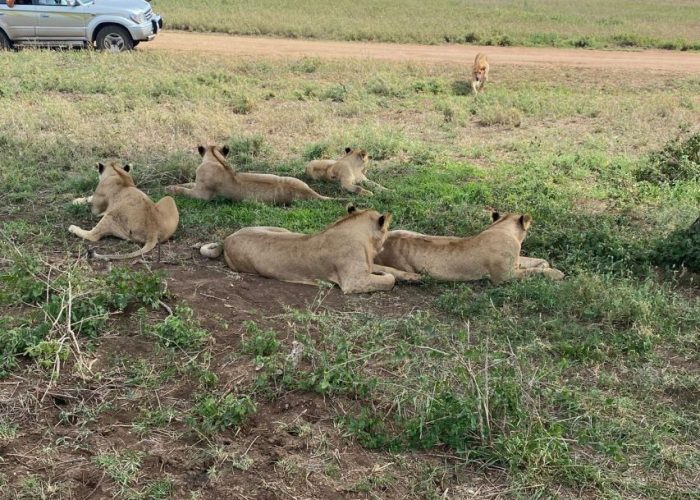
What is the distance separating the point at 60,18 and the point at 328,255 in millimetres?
15171

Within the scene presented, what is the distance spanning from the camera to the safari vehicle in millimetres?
18531

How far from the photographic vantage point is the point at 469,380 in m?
4.50

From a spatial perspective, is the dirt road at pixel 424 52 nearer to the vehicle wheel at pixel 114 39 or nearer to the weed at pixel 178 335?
the vehicle wheel at pixel 114 39

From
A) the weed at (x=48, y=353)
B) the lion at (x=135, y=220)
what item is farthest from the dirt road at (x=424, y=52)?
the weed at (x=48, y=353)

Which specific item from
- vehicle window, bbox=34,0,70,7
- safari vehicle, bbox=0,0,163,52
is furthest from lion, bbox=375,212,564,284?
vehicle window, bbox=34,0,70,7

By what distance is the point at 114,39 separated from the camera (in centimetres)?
1914

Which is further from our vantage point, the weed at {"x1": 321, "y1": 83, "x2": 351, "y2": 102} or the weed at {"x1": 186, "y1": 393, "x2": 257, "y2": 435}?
the weed at {"x1": 321, "y1": 83, "x2": 351, "y2": 102}

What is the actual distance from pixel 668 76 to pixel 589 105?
5609mm

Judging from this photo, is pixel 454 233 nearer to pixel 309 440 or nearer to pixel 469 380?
pixel 469 380

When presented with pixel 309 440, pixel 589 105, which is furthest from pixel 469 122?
pixel 309 440

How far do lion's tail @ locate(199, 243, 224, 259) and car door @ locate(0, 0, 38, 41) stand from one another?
46.8 ft

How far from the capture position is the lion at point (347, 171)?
30.8 ft

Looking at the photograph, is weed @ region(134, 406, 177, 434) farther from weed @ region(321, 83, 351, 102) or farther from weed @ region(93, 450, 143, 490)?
weed @ region(321, 83, 351, 102)

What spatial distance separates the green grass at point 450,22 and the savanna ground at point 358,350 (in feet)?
53.6
